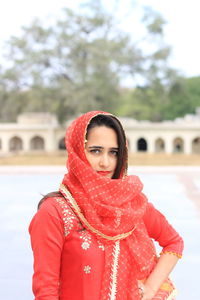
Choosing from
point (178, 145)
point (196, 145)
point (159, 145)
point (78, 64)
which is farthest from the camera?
point (178, 145)

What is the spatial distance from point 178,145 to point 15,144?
12.5 meters

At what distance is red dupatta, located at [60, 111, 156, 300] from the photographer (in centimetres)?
138

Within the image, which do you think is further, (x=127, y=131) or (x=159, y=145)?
(x=159, y=145)

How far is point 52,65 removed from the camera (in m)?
23.0

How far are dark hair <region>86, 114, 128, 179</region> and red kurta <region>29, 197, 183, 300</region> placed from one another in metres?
0.25

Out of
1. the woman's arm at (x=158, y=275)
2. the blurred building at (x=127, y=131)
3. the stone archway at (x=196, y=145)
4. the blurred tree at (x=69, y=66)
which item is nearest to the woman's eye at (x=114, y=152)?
the woman's arm at (x=158, y=275)

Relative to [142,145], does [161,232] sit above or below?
above

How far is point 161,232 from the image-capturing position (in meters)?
1.65

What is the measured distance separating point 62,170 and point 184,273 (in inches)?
367

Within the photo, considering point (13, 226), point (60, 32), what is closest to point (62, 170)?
point (13, 226)

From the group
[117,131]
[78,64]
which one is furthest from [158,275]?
[78,64]

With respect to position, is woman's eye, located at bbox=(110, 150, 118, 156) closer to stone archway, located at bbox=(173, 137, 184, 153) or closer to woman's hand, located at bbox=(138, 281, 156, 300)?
woman's hand, located at bbox=(138, 281, 156, 300)

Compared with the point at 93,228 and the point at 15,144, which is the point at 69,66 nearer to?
the point at 15,144

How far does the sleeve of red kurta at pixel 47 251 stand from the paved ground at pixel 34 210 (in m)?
0.50
